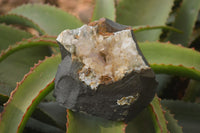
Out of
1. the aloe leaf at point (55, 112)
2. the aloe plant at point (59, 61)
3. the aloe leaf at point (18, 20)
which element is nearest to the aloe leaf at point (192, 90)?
the aloe plant at point (59, 61)

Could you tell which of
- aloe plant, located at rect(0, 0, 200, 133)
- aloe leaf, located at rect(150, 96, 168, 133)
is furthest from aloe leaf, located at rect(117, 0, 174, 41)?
aloe leaf, located at rect(150, 96, 168, 133)

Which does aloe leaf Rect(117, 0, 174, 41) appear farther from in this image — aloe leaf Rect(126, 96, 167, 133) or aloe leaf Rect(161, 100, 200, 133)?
aloe leaf Rect(126, 96, 167, 133)

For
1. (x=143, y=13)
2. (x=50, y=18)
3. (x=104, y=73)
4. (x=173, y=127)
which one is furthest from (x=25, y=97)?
(x=143, y=13)

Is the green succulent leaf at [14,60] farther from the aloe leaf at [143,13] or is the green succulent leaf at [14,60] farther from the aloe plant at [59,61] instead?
the aloe leaf at [143,13]

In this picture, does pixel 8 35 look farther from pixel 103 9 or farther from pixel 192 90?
pixel 192 90

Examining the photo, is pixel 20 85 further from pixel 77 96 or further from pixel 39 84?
pixel 77 96

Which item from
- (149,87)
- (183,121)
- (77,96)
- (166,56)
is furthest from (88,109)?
(183,121)
